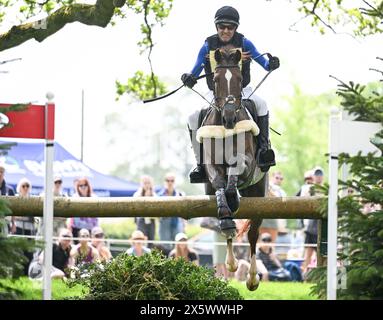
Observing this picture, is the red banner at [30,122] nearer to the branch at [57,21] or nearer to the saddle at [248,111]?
the saddle at [248,111]

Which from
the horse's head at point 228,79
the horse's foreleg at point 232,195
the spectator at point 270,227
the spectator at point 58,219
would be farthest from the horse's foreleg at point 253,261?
the spectator at point 270,227

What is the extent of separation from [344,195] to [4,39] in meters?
4.71

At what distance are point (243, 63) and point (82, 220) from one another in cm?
585

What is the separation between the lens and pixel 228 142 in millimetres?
9953

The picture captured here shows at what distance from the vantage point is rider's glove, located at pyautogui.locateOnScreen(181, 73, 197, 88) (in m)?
9.97

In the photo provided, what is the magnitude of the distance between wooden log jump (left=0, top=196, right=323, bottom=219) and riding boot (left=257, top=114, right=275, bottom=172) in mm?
470

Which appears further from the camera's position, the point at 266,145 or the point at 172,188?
the point at 172,188

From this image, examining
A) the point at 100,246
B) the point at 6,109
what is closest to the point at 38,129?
the point at 6,109

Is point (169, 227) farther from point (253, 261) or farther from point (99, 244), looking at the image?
point (253, 261)

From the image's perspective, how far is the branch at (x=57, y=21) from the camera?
36.1ft

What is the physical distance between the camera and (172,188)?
15.8 metres

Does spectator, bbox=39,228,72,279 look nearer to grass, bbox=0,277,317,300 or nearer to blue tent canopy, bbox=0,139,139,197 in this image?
grass, bbox=0,277,317,300
